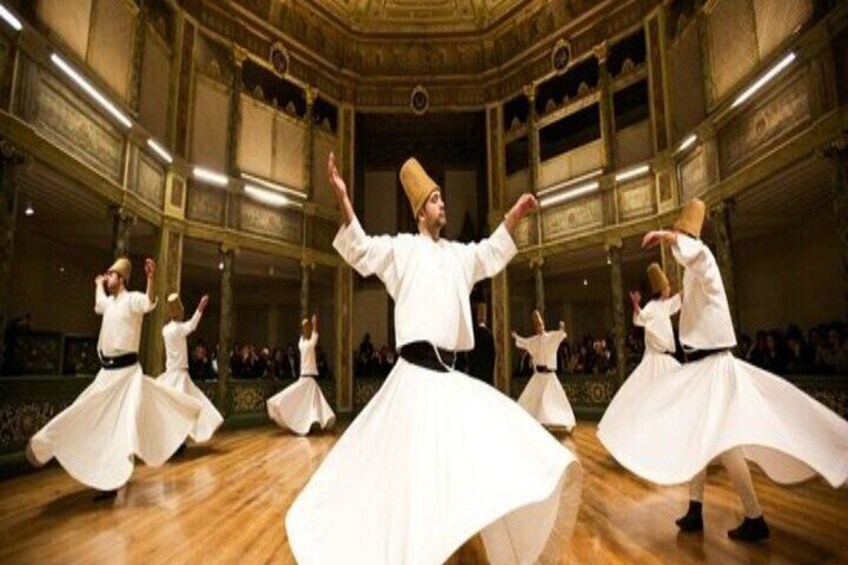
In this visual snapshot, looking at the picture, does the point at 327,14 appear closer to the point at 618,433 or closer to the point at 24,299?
the point at 24,299

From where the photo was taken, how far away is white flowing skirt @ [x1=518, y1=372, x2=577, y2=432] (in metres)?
7.98

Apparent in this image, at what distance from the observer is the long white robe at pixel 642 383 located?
3.32m

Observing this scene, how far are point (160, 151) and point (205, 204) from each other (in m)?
1.42

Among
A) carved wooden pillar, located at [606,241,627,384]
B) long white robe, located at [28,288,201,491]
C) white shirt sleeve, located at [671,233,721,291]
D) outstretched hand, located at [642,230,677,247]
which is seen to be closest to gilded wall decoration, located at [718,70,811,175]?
carved wooden pillar, located at [606,241,627,384]

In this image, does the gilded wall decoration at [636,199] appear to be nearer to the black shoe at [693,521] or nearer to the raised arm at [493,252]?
the black shoe at [693,521]

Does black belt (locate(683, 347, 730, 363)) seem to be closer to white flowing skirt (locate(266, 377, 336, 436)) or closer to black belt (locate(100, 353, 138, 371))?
black belt (locate(100, 353, 138, 371))

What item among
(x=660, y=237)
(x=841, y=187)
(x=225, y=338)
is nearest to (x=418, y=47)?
(x=225, y=338)

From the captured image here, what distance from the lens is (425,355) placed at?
2.26 m

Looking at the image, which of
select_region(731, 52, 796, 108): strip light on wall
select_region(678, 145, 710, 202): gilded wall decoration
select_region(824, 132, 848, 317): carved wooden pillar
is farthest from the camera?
select_region(678, 145, 710, 202): gilded wall decoration

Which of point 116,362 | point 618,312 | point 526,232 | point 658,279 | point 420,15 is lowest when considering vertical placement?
point 116,362

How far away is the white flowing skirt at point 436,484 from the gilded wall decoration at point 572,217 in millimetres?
9065

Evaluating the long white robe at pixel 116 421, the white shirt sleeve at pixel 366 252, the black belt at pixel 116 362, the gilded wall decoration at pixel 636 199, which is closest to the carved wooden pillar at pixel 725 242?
the gilded wall decoration at pixel 636 199

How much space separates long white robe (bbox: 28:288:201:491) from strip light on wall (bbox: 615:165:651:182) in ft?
27.1

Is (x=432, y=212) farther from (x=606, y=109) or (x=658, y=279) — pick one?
(x=606, y=109)
